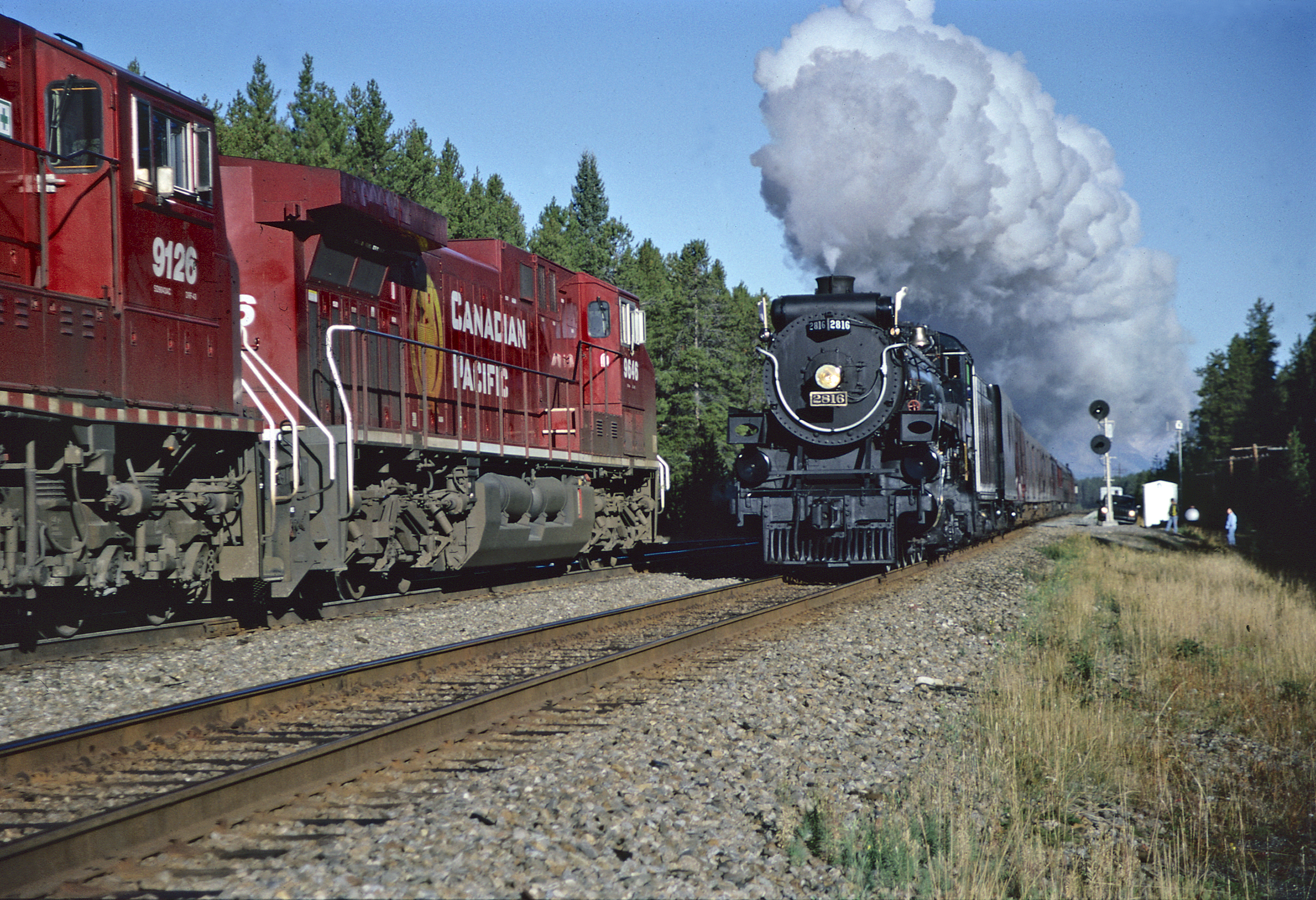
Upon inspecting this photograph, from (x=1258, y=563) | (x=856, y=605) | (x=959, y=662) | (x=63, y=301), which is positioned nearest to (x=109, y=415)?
(x=63, y=301)

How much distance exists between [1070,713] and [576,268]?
53.0 m

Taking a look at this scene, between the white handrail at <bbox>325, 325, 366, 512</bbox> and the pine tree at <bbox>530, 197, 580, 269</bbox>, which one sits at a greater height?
the pine tree at <bbox>530, 197, 580, 269</bbox>

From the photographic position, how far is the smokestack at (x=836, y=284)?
15.6 m

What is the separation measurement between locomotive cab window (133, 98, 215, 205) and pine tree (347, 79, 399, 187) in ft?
107

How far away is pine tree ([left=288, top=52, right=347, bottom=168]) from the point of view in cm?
3791

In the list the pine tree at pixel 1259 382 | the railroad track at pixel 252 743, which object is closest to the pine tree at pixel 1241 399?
the pine tree at pixel 1259 382

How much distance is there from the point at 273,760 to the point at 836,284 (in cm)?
1229

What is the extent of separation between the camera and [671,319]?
37.6 m

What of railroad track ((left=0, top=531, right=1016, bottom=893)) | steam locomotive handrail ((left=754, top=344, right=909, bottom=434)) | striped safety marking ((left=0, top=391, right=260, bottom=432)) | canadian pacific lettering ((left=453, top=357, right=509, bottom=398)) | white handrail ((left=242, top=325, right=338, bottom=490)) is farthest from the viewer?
steam locomotive handrail ((left=754, top=344, right=909, bottom=434))

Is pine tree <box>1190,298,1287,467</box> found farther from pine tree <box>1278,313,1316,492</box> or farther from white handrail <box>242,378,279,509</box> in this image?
white handrail <box>242,378,279,509</box>

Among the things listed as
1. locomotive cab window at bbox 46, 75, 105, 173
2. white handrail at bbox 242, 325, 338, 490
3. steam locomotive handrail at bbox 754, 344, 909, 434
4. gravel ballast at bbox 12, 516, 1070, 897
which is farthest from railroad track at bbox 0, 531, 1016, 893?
steam locomotive handrail at bbox 754, 344, 909, 434

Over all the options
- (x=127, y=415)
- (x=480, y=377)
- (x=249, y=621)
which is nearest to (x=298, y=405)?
(x=249, y=621)

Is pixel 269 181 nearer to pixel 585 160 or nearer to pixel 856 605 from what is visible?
pixel 856 605

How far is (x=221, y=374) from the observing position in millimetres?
9188
